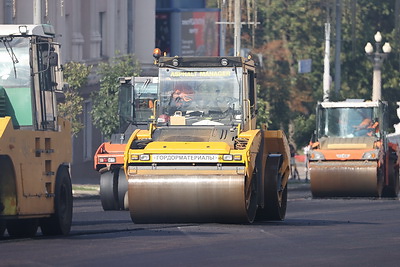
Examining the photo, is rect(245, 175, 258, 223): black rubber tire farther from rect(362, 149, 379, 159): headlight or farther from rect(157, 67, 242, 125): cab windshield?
rect(362, 149, 379, 159): headlight

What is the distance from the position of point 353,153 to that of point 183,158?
13077mm

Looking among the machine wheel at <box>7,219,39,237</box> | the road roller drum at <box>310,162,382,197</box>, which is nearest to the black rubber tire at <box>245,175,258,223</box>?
the machine wheel at <box>7,219,39,237</box>

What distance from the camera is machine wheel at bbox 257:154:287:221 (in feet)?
75.6

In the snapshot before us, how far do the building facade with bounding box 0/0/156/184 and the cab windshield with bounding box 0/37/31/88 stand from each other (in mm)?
20200

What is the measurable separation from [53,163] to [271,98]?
36.4m

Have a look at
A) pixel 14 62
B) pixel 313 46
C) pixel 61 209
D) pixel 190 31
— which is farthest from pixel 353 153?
pixel 313 46

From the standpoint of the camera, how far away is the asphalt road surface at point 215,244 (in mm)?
15766

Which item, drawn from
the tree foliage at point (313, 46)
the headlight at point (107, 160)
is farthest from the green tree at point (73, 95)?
the tree foliage at point (313, 46)

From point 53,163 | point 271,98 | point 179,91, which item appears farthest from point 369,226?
point 271,98

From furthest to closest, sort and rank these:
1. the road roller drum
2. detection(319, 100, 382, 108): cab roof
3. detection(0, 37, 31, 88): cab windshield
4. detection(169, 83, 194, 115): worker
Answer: detection(319, 100, 382, 108): cab roof, the road roller drum, detection(169, 83, 194, 115): worker, detection(0, 37, 31, 88): cab windshield

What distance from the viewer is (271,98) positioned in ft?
180

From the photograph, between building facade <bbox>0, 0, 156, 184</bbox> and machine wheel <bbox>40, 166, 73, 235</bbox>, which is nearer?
machine wheel <bbox>40, 166, 73, 235</bbox>

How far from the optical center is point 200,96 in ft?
75.9

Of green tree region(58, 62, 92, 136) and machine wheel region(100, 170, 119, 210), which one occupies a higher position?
green tree region(58, 62, 92, 136)
